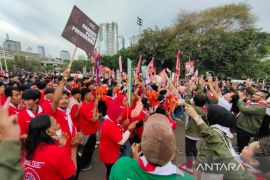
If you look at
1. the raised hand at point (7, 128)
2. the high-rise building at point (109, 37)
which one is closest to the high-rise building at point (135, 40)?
the raised hand at point (7, 128)

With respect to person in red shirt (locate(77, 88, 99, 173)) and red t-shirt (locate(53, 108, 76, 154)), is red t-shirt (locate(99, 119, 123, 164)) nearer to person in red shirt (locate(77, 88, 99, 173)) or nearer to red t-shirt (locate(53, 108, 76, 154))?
red t-shirt (locate(53, 108, 76, 154))

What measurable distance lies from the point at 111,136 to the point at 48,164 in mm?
1256

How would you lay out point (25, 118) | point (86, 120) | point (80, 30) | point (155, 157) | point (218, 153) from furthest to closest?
point (86, 120), point (80, 30), point (25, 118), point (218, 153), point (155, 157)

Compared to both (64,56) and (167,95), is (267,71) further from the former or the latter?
(64,56)

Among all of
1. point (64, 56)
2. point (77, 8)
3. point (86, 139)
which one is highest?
point (64, 56)

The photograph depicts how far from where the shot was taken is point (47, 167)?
5.55 feet

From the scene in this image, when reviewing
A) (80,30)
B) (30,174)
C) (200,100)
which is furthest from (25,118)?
(200,100)

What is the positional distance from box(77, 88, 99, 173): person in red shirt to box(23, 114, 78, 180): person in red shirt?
2.21 meters

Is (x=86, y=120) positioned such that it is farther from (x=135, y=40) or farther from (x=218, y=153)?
(x=135, y=40)

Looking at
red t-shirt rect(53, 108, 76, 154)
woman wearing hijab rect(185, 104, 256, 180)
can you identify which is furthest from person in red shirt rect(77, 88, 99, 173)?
woman wearing hijab rect(185, 104, 256, 180)

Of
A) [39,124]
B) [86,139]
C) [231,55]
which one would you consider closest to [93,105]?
[86,139]

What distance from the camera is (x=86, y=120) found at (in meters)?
4.12

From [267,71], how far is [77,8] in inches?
1261

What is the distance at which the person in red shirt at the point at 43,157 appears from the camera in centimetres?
169
